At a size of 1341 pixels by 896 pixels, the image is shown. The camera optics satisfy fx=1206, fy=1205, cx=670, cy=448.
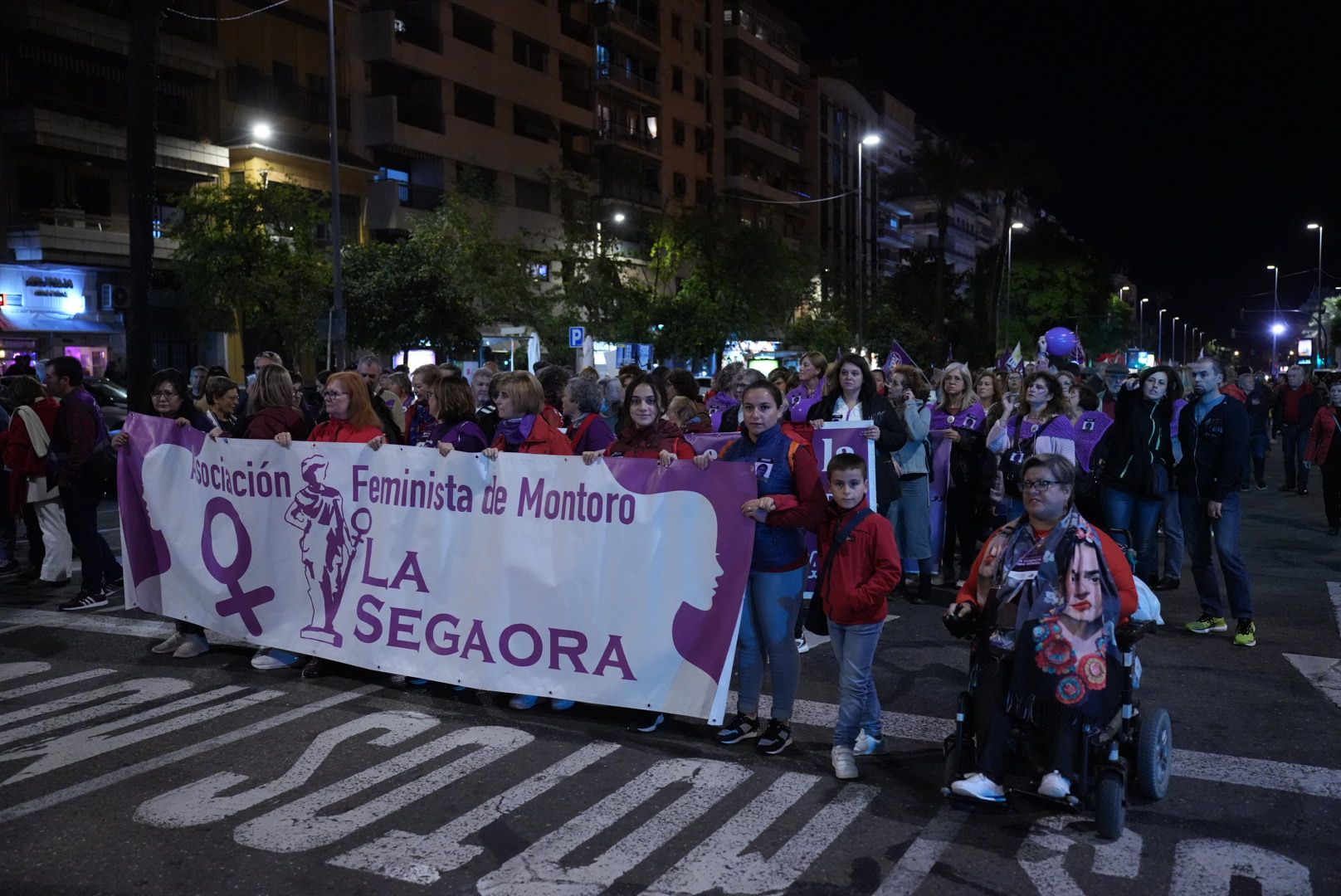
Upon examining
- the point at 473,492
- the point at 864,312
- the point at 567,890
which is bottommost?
the point at 567,890

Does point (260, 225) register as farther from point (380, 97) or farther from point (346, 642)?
point (346, 642)

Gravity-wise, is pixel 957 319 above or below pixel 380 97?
below

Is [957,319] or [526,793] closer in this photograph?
[526,793]

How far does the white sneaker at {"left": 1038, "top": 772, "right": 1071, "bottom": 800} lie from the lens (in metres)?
4.62

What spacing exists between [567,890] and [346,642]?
10.8ft

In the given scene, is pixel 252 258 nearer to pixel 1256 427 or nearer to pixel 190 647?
pixel 1256 427

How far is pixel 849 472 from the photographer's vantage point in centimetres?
539

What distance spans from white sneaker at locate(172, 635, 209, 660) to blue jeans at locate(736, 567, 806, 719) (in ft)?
13.2

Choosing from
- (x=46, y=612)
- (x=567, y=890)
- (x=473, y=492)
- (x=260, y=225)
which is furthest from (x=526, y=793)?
(x=260, y=225)

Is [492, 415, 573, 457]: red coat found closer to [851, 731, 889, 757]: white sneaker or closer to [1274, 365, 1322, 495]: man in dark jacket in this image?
[851, 731, 889, 757]: white sneaker

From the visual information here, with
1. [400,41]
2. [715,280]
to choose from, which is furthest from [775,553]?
[400,41]

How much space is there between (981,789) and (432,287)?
29660 millimetres

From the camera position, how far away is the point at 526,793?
5.26m

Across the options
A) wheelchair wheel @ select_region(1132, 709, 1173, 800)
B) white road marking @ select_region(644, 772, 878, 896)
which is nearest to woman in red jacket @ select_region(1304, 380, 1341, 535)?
wheelchair wheel @ select_region(1132, 709, 1173, 800)
